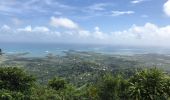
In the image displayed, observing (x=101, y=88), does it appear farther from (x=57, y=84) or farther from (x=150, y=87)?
(x=150, y=87)

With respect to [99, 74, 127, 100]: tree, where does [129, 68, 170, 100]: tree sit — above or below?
above

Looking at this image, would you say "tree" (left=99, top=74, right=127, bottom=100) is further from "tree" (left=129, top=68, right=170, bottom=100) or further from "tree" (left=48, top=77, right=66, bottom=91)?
"tree" (left=129, top=68, right=170, bottom=100)

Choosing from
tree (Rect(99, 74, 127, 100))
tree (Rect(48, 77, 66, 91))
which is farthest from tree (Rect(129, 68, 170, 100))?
tree (Rect(48, 77, 66, 91))

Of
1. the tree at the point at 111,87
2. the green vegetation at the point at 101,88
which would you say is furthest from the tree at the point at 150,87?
the tree at the point at 111,87

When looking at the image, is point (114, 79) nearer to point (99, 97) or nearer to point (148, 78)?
point (99, 97)

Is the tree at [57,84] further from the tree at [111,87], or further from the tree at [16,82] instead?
the tree at [16,82]

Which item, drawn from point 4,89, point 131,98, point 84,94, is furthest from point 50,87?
point 131,98

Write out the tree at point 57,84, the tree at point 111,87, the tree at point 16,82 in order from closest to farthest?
the tree at point 16,82 → the tree at point 111,87 → the tree at point 57,84

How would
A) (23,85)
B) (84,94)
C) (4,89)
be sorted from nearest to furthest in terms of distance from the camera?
(4,89) < (23,85) < (84,94)
